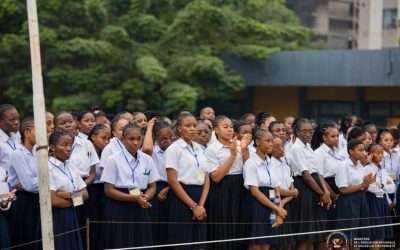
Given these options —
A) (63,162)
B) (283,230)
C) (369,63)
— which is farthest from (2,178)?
(369,63)

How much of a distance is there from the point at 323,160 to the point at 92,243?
2772 millimetres

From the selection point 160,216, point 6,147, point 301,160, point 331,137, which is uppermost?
point 6,147

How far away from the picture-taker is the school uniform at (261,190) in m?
8.07

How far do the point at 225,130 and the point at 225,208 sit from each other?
29.8 inches

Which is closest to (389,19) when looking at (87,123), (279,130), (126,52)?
(126,52)

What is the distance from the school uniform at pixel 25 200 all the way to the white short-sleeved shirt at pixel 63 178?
7.5 inches

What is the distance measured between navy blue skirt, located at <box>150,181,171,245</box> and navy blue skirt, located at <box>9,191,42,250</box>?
1228 mm

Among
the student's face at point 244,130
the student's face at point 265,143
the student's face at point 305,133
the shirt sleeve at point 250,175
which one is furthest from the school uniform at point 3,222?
the student's face at point 305,133

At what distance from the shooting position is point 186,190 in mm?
7859

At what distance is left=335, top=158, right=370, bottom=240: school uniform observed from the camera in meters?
8.91

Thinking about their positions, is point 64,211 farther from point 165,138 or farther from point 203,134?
point 203,134

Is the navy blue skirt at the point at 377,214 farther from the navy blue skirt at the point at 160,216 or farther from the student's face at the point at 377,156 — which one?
the navy blue skirt at the point at 160,216

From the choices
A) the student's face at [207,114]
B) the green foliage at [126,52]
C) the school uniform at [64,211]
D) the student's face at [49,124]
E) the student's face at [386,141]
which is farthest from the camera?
the green foliage at [126,52]

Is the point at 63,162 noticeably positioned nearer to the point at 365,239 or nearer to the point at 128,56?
the point at 365,239
